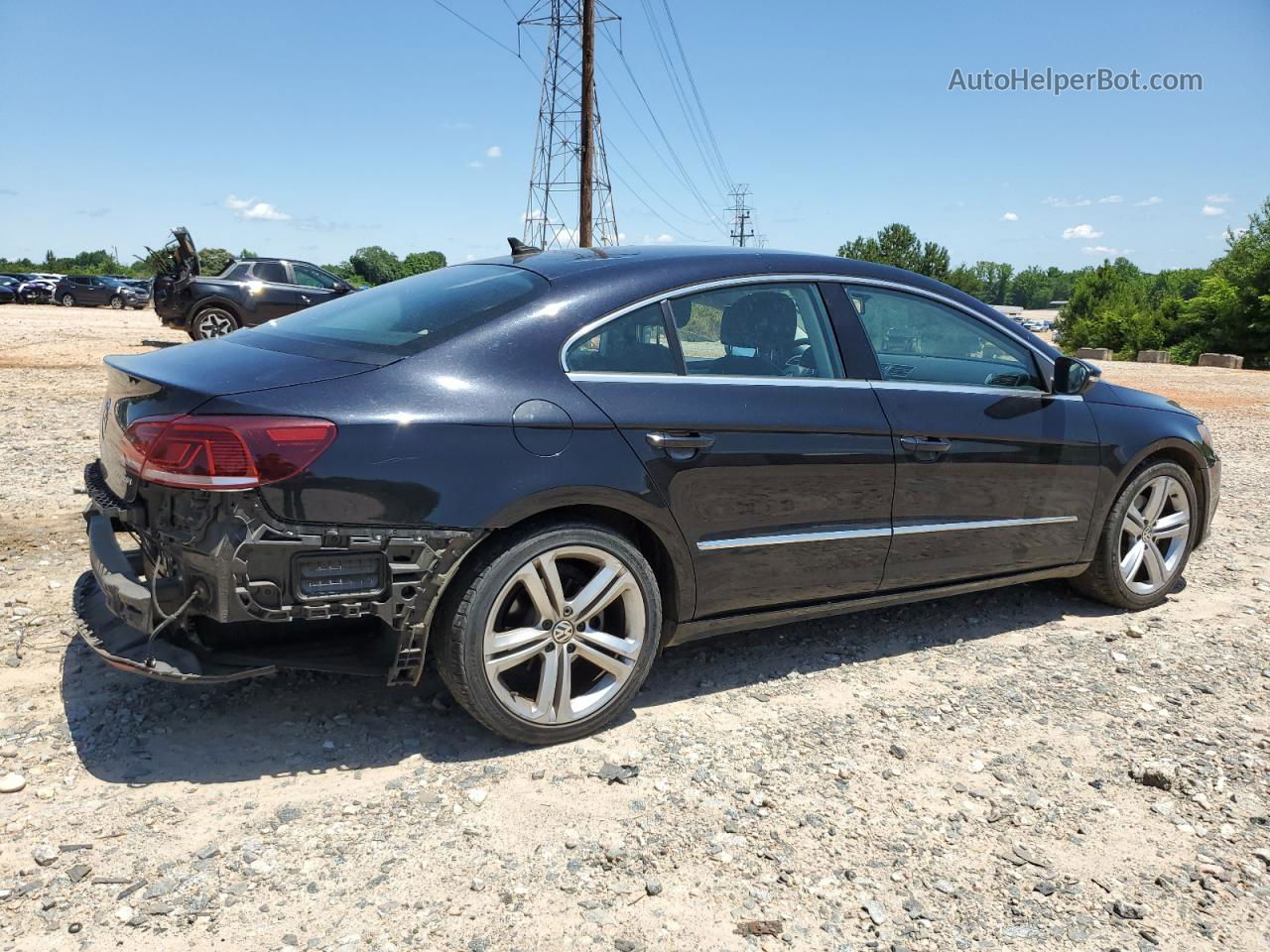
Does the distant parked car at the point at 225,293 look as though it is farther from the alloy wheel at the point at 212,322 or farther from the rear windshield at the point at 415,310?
the rear windshield at the point at 415,310

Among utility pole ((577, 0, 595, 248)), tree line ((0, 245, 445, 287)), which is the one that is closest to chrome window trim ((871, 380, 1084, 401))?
utility pole ((577, 0, 595, 248))

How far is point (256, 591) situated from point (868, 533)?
2222 mm

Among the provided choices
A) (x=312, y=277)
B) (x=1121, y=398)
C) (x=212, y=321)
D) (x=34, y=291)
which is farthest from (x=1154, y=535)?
(x=34, y=291)

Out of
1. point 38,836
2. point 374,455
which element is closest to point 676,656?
point 374,455

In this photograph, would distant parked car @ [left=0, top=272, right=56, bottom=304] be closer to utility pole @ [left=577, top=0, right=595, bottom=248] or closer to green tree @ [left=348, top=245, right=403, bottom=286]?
utility pole @ [left=577, top=0, right=595, bottom=248]

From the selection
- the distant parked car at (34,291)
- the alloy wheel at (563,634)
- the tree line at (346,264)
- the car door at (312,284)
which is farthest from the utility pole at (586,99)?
the tree line at (346,264)

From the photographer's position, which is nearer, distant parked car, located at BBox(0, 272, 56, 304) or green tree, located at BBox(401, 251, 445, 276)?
distant parked car, located at BBox(0, 272, 56, 304)

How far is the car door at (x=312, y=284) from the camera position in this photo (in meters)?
17.3

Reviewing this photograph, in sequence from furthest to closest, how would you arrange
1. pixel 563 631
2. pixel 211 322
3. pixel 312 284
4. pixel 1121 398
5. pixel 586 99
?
1. pixel 586 99
2. pixel 312 284
3. pixel 211 322
4. pixel 1121 398
5. pixel 563 631

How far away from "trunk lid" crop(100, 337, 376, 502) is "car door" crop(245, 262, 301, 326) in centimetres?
1454

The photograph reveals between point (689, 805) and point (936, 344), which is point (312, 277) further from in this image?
point (689, 805)

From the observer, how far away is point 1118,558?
4.66m

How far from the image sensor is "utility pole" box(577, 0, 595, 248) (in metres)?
26.0

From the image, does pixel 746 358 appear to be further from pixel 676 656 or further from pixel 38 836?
pixel 38 836
